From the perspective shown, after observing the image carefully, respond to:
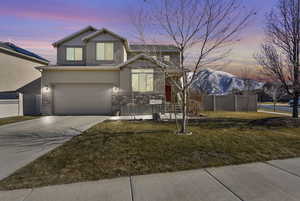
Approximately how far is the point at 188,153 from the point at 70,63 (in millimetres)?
15393

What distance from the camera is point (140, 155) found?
14.3 ft

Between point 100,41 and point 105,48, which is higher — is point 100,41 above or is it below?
above

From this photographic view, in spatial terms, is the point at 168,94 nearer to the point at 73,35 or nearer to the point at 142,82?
the point at 142,82

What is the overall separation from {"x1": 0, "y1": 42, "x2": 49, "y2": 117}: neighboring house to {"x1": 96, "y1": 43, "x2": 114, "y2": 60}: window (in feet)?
23.4

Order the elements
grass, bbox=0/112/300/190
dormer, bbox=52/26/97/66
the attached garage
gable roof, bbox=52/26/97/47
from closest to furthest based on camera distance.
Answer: grass, bbox=0/112/300/190, the attached garage, gable roof, bbox=52/26/97/47, dormer, bbox=52/26/97/66

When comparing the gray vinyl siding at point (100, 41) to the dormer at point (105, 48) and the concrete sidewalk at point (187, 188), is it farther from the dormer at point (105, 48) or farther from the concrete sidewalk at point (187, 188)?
the concrete sidewalk at point (187, 188)

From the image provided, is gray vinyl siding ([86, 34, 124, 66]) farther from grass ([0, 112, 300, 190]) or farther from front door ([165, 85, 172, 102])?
grass ([0, 112, 300, 190])

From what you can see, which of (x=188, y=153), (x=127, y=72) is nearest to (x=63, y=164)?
(x=188, y=153)

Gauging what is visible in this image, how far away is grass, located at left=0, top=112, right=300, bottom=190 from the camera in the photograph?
3.35 m

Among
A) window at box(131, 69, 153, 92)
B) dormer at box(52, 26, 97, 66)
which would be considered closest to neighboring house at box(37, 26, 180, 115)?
window at box(131, 69, 153, 92)

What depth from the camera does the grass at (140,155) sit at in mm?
3354

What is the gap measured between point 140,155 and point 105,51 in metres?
13.4

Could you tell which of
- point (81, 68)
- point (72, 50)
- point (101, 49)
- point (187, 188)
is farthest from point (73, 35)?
point (187, 188)

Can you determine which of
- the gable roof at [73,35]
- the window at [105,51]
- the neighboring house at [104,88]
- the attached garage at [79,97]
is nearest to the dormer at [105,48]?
the window at [105,51]
